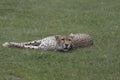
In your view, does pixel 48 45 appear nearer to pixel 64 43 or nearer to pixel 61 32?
pixel 64 43

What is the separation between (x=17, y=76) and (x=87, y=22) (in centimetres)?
832

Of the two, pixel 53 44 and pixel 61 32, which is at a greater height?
pixel 61 32

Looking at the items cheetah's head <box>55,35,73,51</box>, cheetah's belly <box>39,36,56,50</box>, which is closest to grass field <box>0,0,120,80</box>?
cheetah's head <box>55,35,73,51</box>

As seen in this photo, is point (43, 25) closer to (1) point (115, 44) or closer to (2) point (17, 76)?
(1) point (115, 44)

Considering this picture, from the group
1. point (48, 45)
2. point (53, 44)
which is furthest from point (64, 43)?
point (48, 45)

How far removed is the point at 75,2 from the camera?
2334 centimetres

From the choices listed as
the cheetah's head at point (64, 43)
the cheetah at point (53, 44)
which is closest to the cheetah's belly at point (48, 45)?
the cheetah at point (53, 44)

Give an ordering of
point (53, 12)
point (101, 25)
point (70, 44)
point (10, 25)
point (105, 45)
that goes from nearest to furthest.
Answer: point (70, 44)
point (105, 45)
point (10, 25)
point (101, 25)
point (53, 12)

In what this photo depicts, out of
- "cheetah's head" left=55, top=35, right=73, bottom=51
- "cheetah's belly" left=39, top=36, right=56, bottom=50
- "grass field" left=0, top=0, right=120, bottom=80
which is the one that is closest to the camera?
"grass field" left=0, top=0, right=120, bottom=80

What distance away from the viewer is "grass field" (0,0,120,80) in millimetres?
11109

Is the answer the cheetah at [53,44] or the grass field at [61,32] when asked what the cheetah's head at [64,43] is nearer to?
the cheetah at [53,44]

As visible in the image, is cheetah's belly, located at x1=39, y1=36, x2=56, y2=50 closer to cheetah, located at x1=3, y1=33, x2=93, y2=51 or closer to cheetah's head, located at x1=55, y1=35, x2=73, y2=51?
cheetah, located at x1=3, y1=33, x2=93, y2=51

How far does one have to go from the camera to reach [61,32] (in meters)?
16.2

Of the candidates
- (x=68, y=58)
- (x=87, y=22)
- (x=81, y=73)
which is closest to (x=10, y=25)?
(x=87, y=22)
